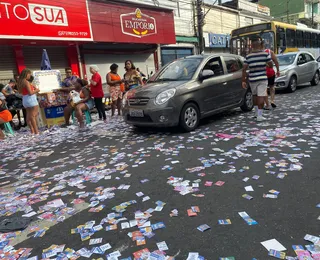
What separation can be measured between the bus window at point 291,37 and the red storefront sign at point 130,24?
23.7 feet

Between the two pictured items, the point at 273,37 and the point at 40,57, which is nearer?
the point at 40,57

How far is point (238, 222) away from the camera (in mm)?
2551

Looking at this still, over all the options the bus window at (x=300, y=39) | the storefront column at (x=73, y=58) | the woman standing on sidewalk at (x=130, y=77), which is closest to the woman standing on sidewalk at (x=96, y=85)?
the woman standing on sidewalk at (x=130, y=77)

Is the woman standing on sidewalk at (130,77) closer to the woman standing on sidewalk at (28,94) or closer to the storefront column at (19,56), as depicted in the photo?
the woman standing on sidewalk at (28,94)

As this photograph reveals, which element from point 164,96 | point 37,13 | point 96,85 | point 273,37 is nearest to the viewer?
point 164,96

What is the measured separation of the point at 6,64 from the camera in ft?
40.8

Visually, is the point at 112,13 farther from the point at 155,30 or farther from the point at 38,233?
the point at 38,233

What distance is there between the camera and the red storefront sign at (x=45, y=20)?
36.1 ft

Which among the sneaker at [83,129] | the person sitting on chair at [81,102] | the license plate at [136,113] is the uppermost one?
the person sitting on chair at [81,102]

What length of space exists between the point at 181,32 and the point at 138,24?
20.2ft

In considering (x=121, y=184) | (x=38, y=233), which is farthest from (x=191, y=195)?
(x=38, y=233)

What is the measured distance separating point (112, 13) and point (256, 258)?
15.2 meters

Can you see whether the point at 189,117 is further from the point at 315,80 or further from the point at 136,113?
the point at 315,80

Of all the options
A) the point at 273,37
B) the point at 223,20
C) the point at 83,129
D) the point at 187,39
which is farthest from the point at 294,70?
the point at 223,20
